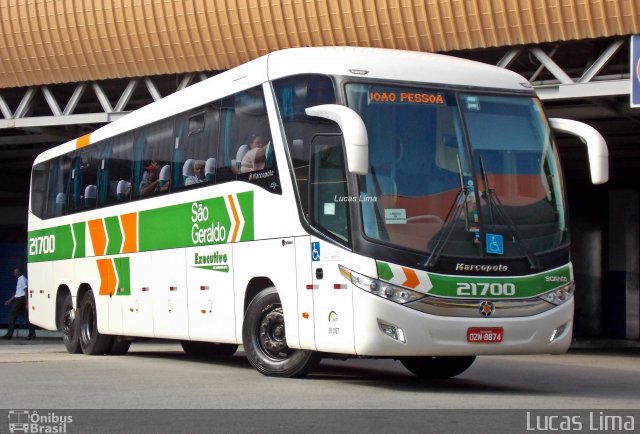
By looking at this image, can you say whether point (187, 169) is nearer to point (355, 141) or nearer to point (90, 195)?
point (90, 195)

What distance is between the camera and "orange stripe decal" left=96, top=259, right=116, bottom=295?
16984 millimetres

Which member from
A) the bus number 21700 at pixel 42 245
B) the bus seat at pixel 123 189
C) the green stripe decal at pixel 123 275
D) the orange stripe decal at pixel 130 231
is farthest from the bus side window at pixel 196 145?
the bus number 21700 at pixel 42 245

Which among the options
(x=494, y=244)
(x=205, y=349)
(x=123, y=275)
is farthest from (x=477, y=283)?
(x=205, y=349)

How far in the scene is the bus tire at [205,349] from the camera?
17.6 meters

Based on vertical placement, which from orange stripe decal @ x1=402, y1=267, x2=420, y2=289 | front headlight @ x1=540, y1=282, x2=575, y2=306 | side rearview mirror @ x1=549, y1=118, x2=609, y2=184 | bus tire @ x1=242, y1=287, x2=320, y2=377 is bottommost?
bus tire @ x1=242, y1=287, x2=320, y2=377

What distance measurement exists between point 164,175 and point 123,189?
1.62 m

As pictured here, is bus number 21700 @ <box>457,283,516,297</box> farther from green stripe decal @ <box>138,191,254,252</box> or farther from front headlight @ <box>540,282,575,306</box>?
green stripe decal @ <box>138,191,254,252</box>

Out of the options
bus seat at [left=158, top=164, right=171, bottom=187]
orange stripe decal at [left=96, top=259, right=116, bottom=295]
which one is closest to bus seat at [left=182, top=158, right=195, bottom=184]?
bus seat at [left=158, top=164, right=171, bottom=187]

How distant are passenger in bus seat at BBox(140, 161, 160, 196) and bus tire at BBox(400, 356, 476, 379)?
4.09 metres

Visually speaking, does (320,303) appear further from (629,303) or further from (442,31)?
(629,303)

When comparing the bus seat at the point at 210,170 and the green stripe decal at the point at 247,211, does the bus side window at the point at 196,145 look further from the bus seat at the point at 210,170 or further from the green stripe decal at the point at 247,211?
the green stripe decal at the point at 247,211

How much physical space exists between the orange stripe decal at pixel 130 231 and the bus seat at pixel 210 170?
2465 mm

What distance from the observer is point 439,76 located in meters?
11.9

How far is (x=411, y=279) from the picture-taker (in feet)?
35.9
